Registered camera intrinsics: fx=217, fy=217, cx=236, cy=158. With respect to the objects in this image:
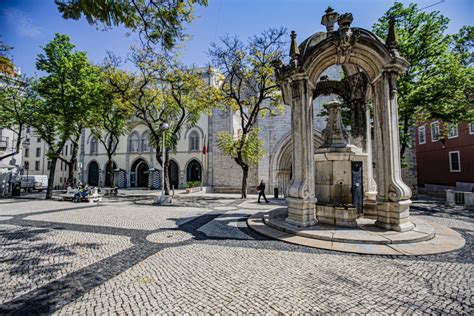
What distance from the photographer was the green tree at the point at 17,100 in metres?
17.0

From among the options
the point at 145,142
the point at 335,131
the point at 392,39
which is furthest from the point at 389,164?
the point at 145,142

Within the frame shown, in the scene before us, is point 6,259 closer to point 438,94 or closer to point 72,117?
point 72,117

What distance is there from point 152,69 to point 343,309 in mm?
16977

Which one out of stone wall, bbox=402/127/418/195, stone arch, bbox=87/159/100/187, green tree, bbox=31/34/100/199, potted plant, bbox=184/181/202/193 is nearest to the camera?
green tree, bbox=31/34/100/199

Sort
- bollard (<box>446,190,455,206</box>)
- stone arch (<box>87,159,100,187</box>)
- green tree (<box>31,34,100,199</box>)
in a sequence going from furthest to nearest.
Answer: stone arch (<box>87,159,100,187</box>)
green tree (<box>31,34,100,199</box>)
bollard (<box>446,190,455,206</box>)

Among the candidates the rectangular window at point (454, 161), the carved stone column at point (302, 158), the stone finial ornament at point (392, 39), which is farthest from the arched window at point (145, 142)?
the rectangular window at point (454, 161)

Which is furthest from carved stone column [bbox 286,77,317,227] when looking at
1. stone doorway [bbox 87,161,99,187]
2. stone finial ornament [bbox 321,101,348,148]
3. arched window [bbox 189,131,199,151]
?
stone doorway [bbox 87,161,99,187]

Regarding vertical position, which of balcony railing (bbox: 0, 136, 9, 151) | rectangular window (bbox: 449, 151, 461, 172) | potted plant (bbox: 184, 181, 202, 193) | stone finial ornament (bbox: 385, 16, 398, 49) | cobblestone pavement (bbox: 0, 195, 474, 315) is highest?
stone finial ornament (bbox: 385, 16, 398, 49)

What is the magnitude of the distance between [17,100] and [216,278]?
23322mm

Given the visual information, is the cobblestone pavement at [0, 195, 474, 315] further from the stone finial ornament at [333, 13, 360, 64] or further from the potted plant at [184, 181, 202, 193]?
the potted plant at [184, 181, 202, 193]

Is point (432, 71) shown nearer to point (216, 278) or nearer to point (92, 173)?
point (216, 278)

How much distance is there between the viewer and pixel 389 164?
636 cm

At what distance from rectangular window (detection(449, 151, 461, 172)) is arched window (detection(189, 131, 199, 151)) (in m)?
26.9

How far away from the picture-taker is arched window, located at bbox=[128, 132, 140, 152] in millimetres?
30594
